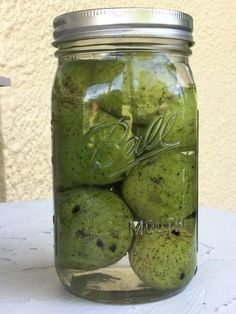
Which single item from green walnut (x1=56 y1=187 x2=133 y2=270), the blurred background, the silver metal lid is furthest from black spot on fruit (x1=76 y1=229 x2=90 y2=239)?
the blurred background

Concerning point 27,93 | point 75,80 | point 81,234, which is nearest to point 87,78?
point 75,80

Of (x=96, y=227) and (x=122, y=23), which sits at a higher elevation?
(x=122, y=23)

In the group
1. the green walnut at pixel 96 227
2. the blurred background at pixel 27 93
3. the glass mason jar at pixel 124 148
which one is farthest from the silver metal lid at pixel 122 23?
the blurred background at pixel 27 93

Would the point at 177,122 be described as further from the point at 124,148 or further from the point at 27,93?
the point at 27,93

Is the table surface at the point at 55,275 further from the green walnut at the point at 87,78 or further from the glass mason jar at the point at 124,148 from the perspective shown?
the green walnut at the point at 87,78

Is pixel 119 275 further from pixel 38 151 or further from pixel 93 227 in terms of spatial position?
pixel 38 151
